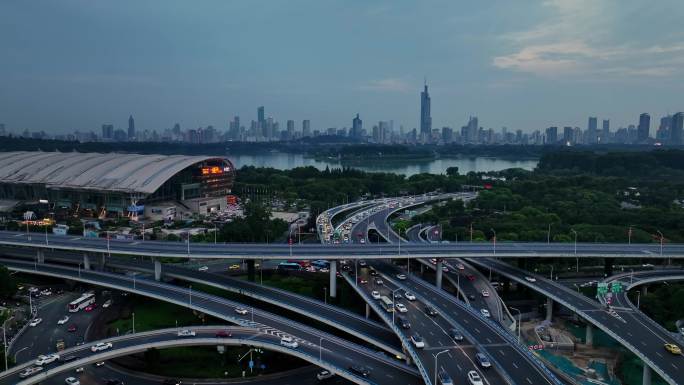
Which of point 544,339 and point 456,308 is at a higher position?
point 456,308

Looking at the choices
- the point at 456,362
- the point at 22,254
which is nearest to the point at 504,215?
the point at 456,362

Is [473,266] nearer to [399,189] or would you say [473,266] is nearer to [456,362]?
[456,362]

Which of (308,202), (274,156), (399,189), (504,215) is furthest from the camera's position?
(274,156)

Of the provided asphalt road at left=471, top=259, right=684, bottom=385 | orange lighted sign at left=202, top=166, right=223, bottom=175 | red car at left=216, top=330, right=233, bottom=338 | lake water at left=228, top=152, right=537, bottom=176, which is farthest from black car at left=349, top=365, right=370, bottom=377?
lake water at left=228, top=152, right=537, bottom=176

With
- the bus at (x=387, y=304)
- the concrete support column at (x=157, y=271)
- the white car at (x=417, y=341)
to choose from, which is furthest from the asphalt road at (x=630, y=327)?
the concrete support column at (x=157, y=271)

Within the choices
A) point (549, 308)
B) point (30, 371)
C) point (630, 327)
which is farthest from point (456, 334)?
point (30, 371)

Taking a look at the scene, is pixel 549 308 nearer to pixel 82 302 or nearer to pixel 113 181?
pixel 82 302

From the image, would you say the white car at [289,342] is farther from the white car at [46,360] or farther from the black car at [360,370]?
the white car at [46,360]

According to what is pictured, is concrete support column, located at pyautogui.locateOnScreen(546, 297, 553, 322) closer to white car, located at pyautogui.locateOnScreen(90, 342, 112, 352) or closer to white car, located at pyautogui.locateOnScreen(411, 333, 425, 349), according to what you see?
white car, located at pyautogui.locateOnScreen(411, 333, 425, 349)
